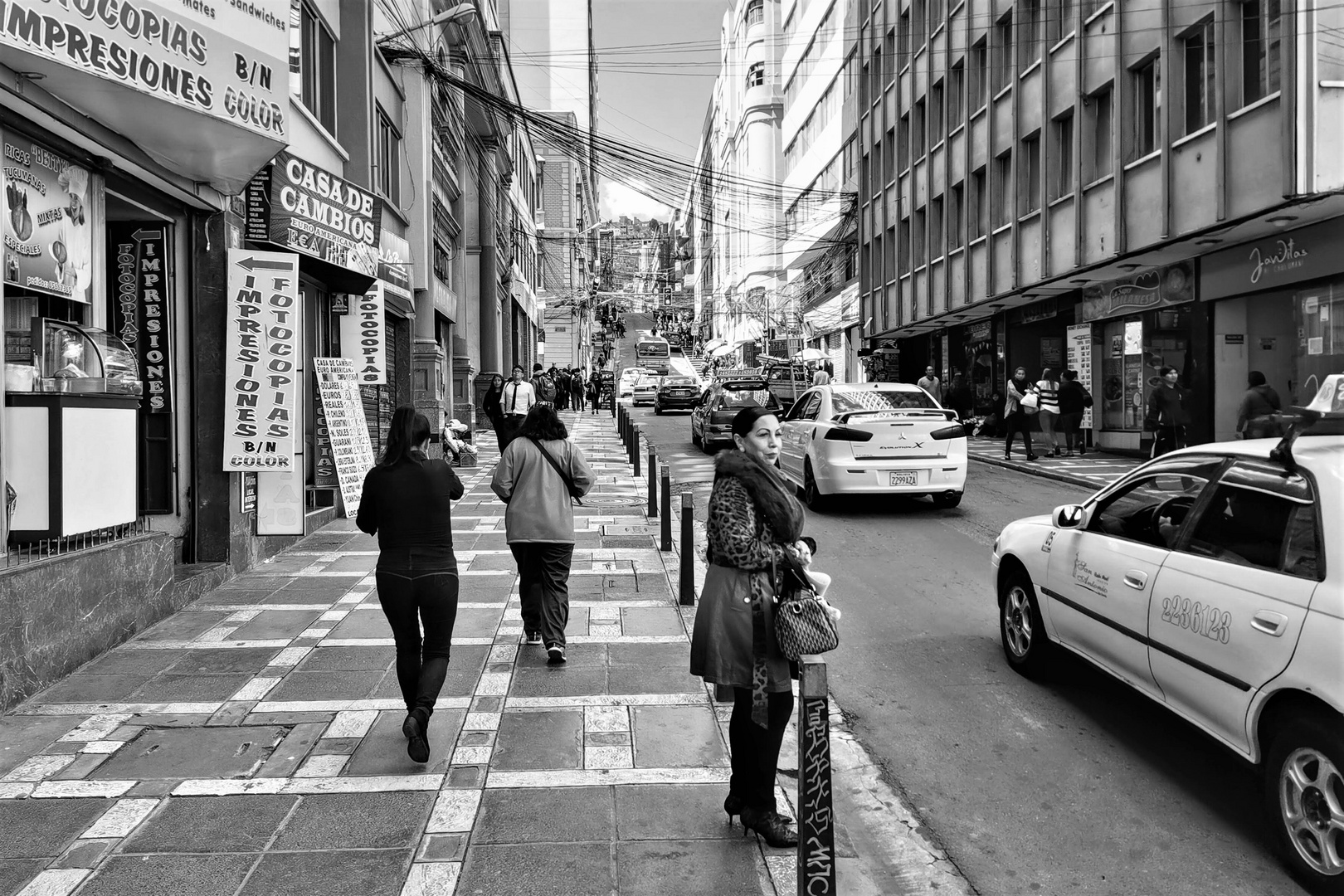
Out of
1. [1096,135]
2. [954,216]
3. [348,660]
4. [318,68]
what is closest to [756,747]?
[348,660]

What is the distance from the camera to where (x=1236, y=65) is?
15430 mm

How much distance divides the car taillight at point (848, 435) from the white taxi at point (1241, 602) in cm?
669

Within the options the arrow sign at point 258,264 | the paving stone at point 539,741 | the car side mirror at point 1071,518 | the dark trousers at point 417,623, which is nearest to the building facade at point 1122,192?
the car side mirror at point 1071,518

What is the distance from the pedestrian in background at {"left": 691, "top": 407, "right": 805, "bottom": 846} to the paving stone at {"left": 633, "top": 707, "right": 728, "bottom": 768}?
2.79 ft

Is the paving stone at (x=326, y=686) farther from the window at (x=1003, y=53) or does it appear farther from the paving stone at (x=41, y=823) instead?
Result: the window at (x=1003, y=53)

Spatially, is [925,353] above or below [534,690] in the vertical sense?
above

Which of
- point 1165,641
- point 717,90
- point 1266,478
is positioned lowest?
point 1165,641

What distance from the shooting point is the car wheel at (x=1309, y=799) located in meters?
3.44

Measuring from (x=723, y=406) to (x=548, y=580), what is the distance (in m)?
15.2

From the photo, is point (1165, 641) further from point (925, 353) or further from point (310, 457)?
point (925, 353)

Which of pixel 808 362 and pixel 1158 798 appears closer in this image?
pixel 1158 798

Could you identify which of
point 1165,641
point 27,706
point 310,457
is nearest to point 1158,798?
point 1165,641

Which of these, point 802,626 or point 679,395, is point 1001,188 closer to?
point 679,395

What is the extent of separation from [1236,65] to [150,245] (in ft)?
49.7
